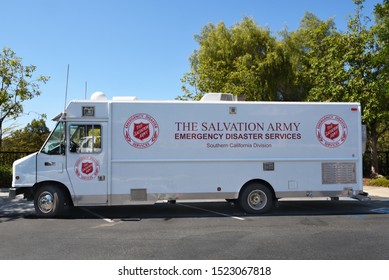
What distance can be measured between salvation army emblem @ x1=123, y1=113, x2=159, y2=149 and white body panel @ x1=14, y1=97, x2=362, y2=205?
0.03 metres

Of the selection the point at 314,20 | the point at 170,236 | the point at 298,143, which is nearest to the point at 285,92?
the point at 314,20

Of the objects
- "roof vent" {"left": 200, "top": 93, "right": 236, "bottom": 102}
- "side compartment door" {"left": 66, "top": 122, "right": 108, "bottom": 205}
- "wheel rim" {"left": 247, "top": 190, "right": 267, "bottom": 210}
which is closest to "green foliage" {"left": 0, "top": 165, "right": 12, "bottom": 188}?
"side compartment door" {"left": 66, "top": 122, "right": 108, "bottom": 205}

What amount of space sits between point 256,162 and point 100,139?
13.4ft

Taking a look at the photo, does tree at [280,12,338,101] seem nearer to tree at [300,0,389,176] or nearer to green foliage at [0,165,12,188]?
tree at [300,0,389,176]

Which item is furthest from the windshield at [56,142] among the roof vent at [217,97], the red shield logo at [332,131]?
the red shield logo at [332,131]

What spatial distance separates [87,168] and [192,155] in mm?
2677

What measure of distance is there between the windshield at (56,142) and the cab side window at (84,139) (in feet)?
0.68

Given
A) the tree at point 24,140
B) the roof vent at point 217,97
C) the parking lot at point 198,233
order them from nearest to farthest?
the parking lot at point 198,233, the roof vent at point 217,97, the tree at point 24,140

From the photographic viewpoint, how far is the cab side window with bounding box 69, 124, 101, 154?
8.89 m

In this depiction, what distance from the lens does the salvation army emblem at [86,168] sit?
8.85 m

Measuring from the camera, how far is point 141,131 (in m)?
9.06

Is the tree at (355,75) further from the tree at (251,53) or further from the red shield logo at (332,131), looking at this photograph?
the red shield logo at (332,131)

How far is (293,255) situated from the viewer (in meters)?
5.62

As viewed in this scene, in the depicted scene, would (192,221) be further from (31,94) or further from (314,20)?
(314,20)
